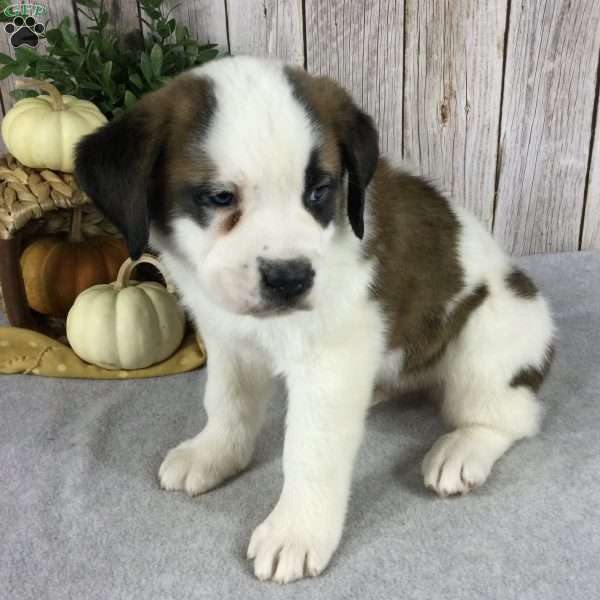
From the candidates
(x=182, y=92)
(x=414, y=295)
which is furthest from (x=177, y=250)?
(x=414, y=295)

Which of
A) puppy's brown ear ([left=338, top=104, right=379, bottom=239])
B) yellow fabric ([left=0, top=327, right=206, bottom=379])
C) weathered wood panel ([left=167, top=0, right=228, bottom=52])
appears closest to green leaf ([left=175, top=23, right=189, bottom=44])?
weathered wood panel ([left=167, top=0, right=228, bottom=52])

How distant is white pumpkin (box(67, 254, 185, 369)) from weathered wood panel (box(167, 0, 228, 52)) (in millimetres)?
1230

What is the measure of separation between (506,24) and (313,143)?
7.05 feet

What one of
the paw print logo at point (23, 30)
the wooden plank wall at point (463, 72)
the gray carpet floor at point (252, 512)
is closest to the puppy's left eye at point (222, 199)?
the gray carpet floor at point (252, 512)

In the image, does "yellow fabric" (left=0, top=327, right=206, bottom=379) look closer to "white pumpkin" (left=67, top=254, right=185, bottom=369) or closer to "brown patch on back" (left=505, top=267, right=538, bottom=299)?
"white pumpkin" (left=67, top=254, right=185, bottom=369)

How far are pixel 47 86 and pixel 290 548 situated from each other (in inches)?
80.5

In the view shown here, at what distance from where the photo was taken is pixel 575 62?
11.5 ft

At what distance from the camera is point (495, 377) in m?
2.33

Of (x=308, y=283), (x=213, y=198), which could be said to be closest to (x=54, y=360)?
(x=213, y=198)

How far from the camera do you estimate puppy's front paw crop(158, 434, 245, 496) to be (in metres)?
2.22

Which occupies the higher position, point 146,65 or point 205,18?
point 205,18

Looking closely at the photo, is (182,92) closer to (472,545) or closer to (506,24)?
(472,545)

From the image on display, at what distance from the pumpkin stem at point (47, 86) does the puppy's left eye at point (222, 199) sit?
1508 mm

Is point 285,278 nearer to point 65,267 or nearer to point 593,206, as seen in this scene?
point 65,267
